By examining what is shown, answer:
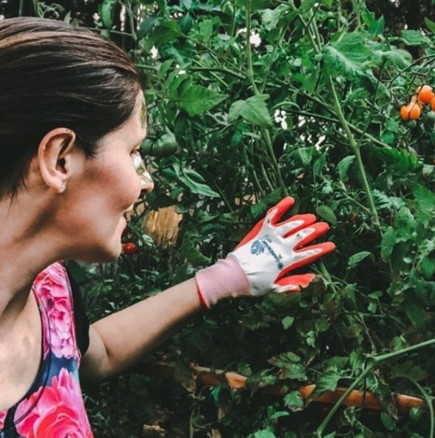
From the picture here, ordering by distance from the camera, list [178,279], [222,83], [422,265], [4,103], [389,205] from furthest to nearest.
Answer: [178,279] → [222,83] → [389,205] → [422,265] → [4,103]

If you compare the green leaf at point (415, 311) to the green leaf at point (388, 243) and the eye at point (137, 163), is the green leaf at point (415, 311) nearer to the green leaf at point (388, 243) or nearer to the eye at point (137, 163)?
the green leaf at point (388, 243)

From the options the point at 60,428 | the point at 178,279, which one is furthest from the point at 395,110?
the point at 60,428

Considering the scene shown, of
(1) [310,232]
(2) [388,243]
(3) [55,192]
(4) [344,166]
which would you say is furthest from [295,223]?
(3) [55,192]

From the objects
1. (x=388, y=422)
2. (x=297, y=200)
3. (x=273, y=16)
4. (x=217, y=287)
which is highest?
(x=273, y=16)

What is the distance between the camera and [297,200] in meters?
1.32

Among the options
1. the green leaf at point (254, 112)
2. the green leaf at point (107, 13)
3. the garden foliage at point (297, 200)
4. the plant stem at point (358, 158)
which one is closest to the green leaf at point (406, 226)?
the garden foliage at point (297, 200)

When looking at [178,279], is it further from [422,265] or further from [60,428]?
[422,265]

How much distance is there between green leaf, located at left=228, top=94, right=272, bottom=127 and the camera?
1072 mm

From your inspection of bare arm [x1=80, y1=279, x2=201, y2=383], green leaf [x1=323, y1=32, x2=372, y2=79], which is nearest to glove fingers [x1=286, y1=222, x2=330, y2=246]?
bare arm [x1=80, y1=279, x2=201, y2=383]

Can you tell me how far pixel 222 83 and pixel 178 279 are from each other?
371 millimetres

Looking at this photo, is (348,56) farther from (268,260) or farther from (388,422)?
(388,422)

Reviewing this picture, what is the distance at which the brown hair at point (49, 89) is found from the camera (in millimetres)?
945

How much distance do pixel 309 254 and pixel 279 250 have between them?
6 centimetres

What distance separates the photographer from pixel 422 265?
1.05 meters
